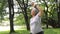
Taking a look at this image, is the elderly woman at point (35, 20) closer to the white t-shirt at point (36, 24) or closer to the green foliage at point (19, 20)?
the white t-shirt at point (36, 24)

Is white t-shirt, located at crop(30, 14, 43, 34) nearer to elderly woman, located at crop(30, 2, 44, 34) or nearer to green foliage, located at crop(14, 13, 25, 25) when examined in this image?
elderly woman, located at crop(30, 2, 44, 34)

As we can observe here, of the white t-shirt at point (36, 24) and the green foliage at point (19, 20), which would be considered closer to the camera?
the white t-shirt at point (36, 24)

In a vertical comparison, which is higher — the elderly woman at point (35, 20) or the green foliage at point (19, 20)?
the elderly woman at point (35, 20)

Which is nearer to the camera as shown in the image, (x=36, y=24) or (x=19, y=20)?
(x=36, y=24)

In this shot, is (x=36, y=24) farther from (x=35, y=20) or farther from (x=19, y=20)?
(x=19, y=20)

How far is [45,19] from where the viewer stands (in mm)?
16562

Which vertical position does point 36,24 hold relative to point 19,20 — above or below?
above

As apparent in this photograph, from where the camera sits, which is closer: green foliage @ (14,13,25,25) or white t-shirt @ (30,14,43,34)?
white t-shirt @ (30,14,43,34)

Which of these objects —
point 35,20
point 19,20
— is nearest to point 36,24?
point 35,20

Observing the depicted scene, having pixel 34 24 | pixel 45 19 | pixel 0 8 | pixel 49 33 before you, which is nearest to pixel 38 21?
pixel 34 24

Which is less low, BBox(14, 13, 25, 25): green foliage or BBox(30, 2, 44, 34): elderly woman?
BBox(30, 2, 44, 34): elderly woman

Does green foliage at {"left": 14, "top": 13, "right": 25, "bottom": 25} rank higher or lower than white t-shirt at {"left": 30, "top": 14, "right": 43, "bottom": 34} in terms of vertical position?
lower

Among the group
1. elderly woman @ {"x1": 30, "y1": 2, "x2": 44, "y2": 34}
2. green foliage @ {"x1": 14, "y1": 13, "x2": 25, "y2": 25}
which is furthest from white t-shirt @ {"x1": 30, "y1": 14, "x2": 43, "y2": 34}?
green foliage @ {"x1": 14, "y1": 13, "x2": 25, "y2": 25}

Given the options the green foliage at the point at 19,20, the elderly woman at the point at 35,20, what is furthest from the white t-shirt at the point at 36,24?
the green foliage at the point at 19,20
